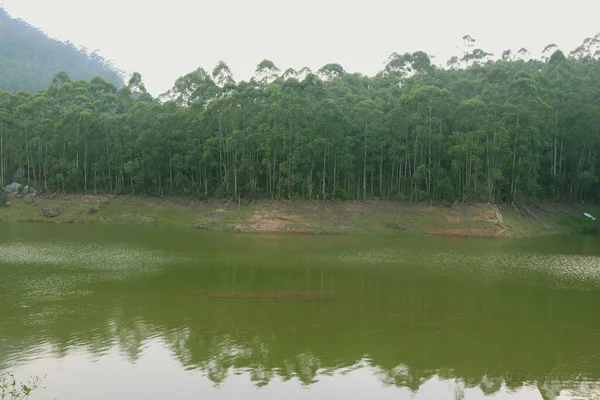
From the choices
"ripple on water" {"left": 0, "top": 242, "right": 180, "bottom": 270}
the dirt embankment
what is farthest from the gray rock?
"ripple on water" {"left": 0, "top": 242, "right": 180, "bottom": 270}

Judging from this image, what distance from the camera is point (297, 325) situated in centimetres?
1499

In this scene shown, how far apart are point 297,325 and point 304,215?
28.7 metres

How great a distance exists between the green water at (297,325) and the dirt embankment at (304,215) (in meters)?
13.0

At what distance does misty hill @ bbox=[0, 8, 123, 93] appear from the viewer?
107450mm

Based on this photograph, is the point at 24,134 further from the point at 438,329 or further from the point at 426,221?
the point at 438,329

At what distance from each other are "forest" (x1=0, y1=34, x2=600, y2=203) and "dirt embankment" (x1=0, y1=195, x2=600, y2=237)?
187cm

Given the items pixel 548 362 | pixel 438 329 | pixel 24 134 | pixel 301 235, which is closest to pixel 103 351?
pixel 438 329

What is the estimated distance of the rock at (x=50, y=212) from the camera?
46.2m

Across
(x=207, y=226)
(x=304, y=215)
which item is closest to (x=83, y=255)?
(x=207, y=226)

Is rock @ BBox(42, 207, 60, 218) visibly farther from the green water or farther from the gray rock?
the green water

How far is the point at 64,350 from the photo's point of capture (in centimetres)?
1261

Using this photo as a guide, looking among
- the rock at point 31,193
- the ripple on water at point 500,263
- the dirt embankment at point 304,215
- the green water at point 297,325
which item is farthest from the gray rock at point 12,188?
the ripple on water at point 500,263

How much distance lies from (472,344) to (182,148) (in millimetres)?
42699

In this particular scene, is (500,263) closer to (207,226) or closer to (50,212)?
(207,226)
